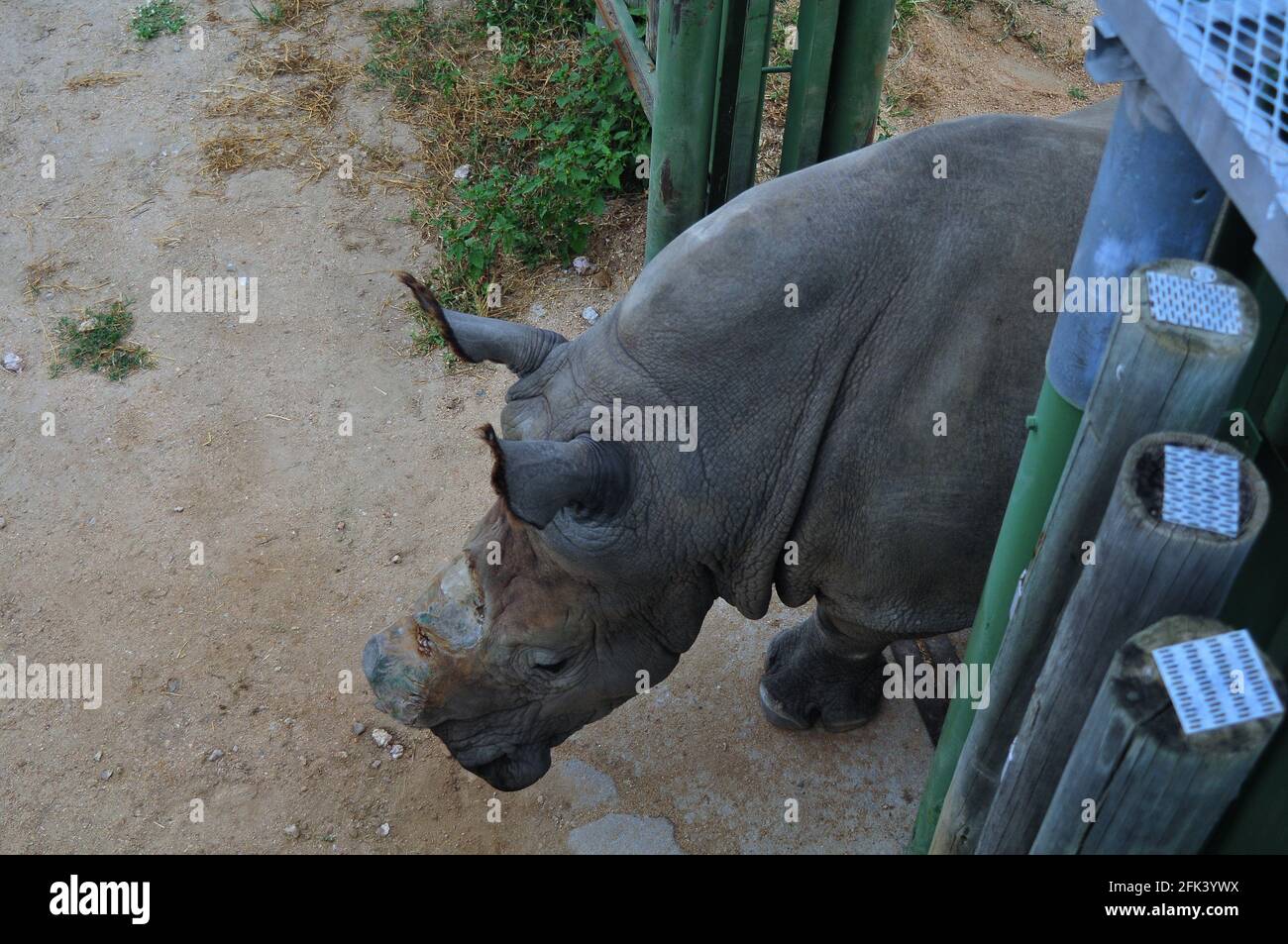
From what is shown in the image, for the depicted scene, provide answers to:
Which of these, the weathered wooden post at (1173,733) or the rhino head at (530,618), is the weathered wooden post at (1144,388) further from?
the rhino head at (530,618)

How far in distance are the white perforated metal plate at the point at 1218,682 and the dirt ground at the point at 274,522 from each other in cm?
306

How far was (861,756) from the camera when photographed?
487cm

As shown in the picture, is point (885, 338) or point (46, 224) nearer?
point (885, 338)

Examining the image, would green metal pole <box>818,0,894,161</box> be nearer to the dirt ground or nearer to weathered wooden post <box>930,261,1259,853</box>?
the dirt ground

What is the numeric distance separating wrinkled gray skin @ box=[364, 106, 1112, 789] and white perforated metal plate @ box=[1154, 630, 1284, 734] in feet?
5.95

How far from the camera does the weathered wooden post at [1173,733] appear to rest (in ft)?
5.47

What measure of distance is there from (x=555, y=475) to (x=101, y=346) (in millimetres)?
4459

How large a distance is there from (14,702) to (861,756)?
11.9 ft
